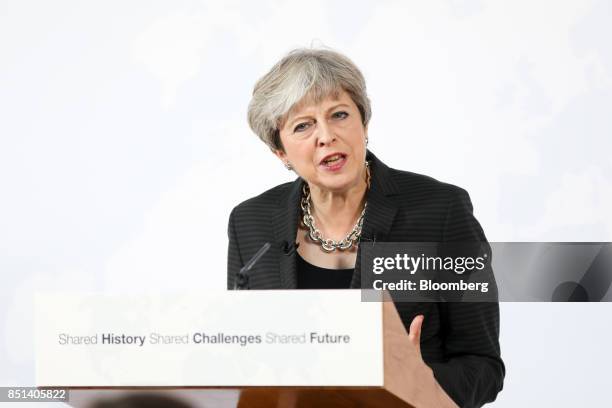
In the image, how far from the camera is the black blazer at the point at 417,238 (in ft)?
7.64

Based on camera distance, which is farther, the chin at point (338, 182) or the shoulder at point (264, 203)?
the shoulder at point (264, 203)

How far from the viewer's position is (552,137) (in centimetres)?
Answer: 348

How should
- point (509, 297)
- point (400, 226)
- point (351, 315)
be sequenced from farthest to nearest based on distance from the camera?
point (509, 297) → point (400, 226) → point (351, 315)

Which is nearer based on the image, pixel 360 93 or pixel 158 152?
pixel 360 93

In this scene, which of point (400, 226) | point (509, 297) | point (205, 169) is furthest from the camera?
point (205, 169)

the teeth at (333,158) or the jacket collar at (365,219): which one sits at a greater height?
the teeth at (333,158)

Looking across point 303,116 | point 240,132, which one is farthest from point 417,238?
point 240,132

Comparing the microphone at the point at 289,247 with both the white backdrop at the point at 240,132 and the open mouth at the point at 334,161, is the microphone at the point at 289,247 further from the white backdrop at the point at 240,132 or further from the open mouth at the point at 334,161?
the white backdrop at the point at 240,132

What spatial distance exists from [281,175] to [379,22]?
71 cm

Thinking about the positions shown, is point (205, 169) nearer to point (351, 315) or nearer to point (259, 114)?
point (259, 114)

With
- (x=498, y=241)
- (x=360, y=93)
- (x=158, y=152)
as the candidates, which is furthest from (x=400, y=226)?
(x=158, y=152)

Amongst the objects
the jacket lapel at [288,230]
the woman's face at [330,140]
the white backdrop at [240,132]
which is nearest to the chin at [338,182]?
the woman's face at [330,140]

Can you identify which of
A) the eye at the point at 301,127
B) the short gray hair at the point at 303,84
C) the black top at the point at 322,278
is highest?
the short gray hair at the point at 303,84

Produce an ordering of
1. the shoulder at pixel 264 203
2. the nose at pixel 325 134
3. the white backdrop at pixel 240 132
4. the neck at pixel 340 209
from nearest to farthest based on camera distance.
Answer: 1. the nose at pixel 325 134
2. the neck at pixel 340 209
3. the shoulder at pixel 264 203
4. the white backdrop at pixel 240 132
